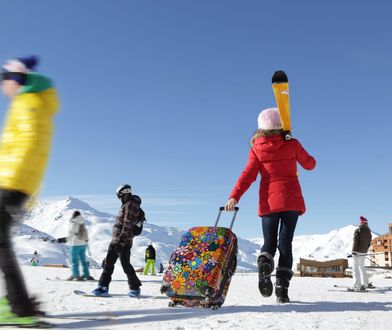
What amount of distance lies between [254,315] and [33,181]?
8.56 ft

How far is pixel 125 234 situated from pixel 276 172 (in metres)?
2.80

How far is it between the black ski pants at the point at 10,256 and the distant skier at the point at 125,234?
11.8 ft

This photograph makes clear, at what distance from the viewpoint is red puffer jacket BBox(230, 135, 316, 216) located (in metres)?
6.19

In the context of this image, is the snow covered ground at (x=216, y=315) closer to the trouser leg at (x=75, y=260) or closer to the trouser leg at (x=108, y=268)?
the trouser leg at (x=108, y=268)

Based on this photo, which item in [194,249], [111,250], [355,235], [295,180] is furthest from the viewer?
[355,235]

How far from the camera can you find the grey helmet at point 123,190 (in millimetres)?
7538

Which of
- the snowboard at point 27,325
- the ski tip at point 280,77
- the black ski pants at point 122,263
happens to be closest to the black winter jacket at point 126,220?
the black ski pants at point 122,263

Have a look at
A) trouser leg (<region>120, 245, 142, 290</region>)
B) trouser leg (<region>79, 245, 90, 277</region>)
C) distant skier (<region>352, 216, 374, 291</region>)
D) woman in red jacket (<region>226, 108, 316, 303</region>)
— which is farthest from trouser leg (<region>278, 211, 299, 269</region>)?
trouser leg (<region>79, 245, 90, 277</region>)

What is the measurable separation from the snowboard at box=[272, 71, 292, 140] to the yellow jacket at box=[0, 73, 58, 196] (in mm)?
3530

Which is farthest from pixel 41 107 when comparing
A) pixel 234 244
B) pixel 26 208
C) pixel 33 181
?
pixel 234 244

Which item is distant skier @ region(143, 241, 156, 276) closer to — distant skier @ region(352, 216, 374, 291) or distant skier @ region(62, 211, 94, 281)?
distant skier @ region(62, 211, 94, 281)

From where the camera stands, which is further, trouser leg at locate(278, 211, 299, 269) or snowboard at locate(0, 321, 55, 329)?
trouser leg at locate(278, 211, 299, 269)

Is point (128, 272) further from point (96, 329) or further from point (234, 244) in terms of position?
point (96, 329)

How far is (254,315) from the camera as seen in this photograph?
4.67 m
